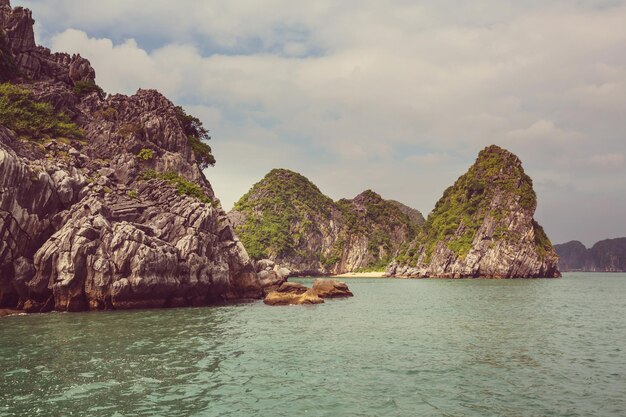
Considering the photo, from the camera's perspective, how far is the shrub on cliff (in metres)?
54.7

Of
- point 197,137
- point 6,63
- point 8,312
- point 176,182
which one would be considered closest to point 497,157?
point 197,137

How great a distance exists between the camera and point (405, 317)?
43.1m

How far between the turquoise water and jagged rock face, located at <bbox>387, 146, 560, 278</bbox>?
367ft

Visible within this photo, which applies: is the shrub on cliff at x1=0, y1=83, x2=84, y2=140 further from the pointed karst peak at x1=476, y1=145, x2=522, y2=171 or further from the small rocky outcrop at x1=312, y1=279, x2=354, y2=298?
the pointed karst peak at x1=476, y1=145, x2=522, y2=171

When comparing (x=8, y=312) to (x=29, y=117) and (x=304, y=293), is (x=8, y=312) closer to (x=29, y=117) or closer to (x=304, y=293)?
(x=29, y=117)

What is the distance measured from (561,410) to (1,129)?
56204 mm

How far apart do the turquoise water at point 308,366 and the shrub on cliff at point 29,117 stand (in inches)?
1131

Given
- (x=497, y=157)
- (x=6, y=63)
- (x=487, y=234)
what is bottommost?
(x=487, y=234)

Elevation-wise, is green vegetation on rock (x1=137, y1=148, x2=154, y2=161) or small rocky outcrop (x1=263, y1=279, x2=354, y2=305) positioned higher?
green vegetation on rock (x1=137, y1=148, x2=154, y2=161)

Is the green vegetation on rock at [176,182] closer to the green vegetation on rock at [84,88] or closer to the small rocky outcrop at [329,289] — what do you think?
the small rocky outcrop at [329,289]

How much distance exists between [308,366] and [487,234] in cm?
14247

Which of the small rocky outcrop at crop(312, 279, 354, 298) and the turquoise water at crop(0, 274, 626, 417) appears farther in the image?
the small rocky outcrop at crop(312, 279, 354, 298)

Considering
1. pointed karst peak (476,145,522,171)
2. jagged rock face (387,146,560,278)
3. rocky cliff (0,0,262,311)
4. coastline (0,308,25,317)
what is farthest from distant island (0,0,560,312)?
pointed karst peak (476,145,522,171)

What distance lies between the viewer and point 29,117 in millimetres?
57812
